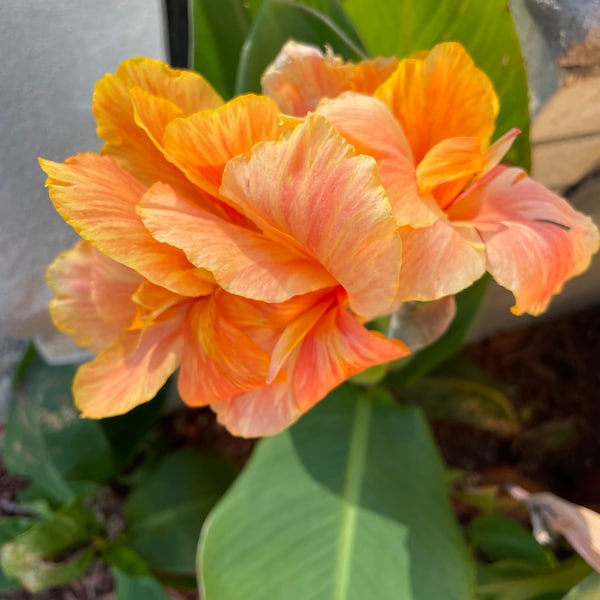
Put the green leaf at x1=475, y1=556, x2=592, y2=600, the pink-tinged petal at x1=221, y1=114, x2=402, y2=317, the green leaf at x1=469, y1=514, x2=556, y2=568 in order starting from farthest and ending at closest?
the green leaf at x1=469, y1=514, x2=556, y2=568, the green leaf at x1=475, y1=556, x2=592, y2=600, the pink-tinged petal at x1=221, y1=114, x2=402, y2=317

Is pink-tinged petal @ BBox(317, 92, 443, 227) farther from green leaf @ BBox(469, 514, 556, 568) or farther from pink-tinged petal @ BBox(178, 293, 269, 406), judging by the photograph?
green leaf @ BBox(469, 514, 556, 568)

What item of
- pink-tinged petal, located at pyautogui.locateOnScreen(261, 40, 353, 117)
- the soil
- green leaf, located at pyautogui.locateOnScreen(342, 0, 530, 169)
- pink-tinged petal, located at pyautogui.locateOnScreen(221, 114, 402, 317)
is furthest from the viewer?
the soil

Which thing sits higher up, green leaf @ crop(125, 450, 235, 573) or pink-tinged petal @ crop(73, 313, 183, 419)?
pink-tinged petal @ crop(73, 313, 183, 419)

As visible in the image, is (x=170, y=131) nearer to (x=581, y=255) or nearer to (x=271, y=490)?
(x=581, y=255)

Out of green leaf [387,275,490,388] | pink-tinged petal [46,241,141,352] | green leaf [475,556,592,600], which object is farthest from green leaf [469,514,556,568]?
pink-tinged petal [46,241,141,352]

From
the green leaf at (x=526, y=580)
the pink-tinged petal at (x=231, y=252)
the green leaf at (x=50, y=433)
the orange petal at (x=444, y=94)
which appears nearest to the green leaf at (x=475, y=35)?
the orange petal at (x=444, y=94)

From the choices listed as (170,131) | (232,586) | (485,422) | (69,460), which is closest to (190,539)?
(69,460)

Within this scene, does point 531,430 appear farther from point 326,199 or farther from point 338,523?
point 326,199
